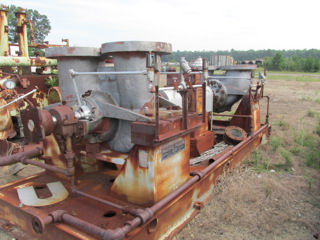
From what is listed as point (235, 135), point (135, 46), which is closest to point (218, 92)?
point (235, 135)

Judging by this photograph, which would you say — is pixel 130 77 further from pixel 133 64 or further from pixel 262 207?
pixel 262 207

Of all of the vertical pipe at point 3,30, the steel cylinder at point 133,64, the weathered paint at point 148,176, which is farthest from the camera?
the vertical pipe at point 3,30

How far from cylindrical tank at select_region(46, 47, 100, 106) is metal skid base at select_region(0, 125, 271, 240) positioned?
999mm

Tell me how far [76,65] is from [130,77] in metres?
0.71

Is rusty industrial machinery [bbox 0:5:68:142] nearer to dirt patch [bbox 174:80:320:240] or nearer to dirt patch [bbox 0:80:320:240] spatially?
dirt patch [bbox 0:80:320:240]

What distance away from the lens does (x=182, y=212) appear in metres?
2.98

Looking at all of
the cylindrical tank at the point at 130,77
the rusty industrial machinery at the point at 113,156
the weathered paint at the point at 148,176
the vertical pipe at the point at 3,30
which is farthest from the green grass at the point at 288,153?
the vertical pipe at the point at 3,30

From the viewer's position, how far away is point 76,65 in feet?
10.5

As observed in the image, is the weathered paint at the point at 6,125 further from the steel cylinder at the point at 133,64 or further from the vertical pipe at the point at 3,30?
the steel cylinder at the point at 133,64

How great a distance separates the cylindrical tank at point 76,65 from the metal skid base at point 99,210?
100cm

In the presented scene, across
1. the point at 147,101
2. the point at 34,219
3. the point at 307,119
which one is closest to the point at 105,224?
the point at 34,219

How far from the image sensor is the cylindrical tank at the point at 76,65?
3.12 meters

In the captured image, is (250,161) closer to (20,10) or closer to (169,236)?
(169,236)

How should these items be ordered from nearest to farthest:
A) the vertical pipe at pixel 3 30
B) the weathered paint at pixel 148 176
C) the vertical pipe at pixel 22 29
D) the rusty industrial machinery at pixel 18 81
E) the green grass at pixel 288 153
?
the weathered paint at pixel 148 176 < the green grass at pixel 288 153 < the rusty industrial machinery at pixel 18 81 < the vertical pipe at pixel 3 30 < the vertical pipe at pixel 22 29
